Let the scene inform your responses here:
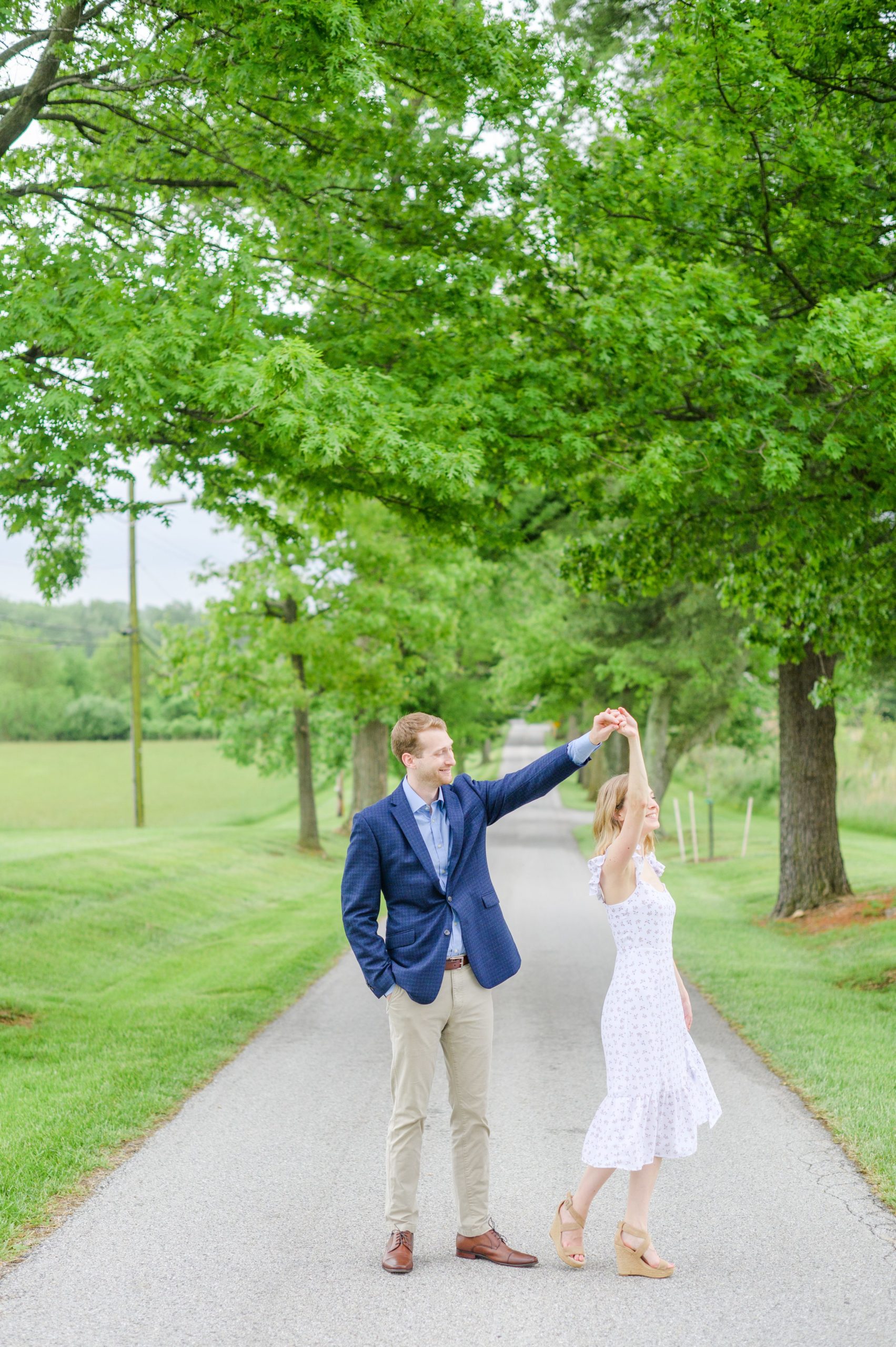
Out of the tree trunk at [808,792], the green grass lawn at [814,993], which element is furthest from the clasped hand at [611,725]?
the tree trunk at [808,792]

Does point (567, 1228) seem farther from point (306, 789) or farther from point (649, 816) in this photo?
point (306, 789)

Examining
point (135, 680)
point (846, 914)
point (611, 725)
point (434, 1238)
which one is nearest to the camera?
point (611, 725)

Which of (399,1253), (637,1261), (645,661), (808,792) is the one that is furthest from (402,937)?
(645,661)

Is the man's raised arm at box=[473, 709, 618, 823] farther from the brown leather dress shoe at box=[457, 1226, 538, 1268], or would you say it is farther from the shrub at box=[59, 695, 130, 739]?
the shrub at box=[59, 695, 130, 739]

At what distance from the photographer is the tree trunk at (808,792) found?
51.4 feet

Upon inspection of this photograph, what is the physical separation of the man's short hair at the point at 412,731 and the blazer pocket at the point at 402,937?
0.67 m

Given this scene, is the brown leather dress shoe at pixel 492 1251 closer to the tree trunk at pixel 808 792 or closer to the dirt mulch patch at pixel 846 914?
the dirt mulch patch at pixel 846 914

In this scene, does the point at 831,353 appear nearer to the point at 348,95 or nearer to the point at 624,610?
the point at 348,95

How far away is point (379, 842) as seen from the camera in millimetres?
4824

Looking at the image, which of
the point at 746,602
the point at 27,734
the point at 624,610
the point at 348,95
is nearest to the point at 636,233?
the point at 348,95

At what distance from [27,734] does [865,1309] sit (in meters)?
96.8

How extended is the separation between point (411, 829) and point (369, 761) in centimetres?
2413

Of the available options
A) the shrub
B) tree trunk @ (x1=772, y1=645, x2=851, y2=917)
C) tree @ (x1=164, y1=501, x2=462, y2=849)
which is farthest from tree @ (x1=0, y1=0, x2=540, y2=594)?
the shrub

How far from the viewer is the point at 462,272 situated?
10195mm
